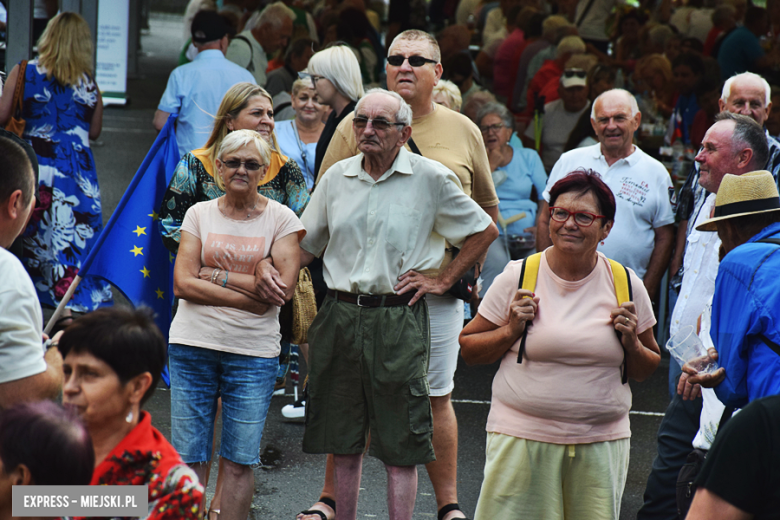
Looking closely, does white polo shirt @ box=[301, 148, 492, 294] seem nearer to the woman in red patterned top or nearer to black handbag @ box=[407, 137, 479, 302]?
black handbag @ box=[407, 137, 479, 302]

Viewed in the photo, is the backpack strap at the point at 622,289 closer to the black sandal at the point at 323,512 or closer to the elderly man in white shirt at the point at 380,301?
the elderly man in white shirt at the point at 380,301

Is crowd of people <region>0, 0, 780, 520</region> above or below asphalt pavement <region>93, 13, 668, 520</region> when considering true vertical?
above

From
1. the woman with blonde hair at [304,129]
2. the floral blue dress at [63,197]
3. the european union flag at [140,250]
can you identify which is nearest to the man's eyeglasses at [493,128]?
the woman with blonde hair at [304,129]

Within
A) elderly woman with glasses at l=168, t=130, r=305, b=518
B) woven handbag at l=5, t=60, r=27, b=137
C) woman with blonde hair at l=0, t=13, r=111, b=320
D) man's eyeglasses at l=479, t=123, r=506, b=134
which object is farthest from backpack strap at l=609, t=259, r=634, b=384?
woven handbag at l=5, t=60, r=27, b=137

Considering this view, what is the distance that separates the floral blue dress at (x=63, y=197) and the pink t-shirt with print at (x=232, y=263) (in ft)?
10.4

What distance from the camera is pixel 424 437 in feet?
12.5

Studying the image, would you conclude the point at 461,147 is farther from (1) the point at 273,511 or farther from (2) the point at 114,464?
(2) the point at 114,464

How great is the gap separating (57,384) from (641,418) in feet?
14.5

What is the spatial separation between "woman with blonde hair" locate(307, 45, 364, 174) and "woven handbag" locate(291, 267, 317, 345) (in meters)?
0.71

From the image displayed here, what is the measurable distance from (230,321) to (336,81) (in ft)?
5.13

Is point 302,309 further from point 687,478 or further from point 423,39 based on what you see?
point 687,478

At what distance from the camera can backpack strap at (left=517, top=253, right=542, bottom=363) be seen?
3328 millimetres

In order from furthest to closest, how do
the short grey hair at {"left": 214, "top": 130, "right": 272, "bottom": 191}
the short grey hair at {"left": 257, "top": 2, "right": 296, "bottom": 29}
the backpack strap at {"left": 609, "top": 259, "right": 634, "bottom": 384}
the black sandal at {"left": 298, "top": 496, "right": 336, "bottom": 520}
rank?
the short grey hair at {"left": 257, "top": 2, "right": 296, "bottom": 29}, the black sandal at {"left": 298, "top": 496, "right": 336, "bottom": 520}, the short grey hair at {"left": 214, "top": 130, "right": 272, "bottom": 191}, the backpack strap at {"left": 609, "top": 259, "right": 634, "bottom": 384}

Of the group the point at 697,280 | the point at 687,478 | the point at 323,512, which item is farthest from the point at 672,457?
the point at 323,512
